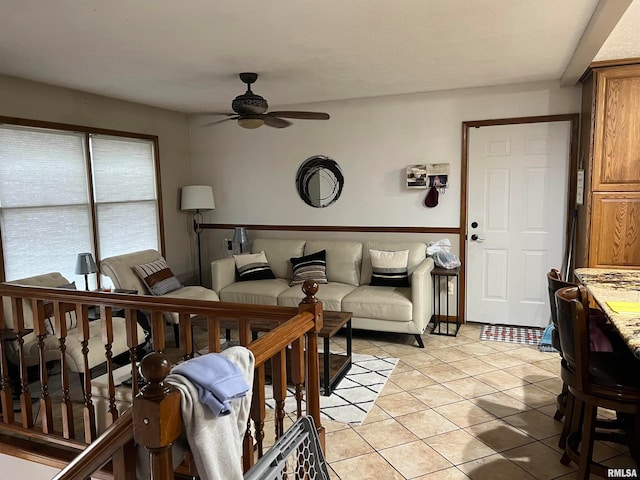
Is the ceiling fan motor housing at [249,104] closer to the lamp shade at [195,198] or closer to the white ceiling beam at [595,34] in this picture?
the lamp shade at [195,198]

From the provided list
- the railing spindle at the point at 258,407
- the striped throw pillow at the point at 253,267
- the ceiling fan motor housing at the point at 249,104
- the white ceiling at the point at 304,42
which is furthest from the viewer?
the striped throw pillow at the point at 253,267

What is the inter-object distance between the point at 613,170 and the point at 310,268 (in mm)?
2949

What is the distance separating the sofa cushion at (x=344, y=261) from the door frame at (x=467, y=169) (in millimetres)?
1116

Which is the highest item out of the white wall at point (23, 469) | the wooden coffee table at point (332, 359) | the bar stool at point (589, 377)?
the bar stool at point (589, 377)

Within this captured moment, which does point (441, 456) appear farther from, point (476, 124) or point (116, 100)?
point (116, 100)

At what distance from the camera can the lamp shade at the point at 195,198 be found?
19.3ft

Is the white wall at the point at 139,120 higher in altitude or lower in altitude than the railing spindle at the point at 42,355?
higher

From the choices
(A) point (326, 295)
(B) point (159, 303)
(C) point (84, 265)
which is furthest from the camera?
(A) point (326, 295)

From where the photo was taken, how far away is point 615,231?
389 cm

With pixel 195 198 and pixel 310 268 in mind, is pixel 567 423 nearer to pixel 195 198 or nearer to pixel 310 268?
pixel 310 268

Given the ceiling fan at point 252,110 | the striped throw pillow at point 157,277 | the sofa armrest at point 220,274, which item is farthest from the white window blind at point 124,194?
the ceiling fan at point 252,110

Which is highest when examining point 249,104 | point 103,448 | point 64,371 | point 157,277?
point 249,104

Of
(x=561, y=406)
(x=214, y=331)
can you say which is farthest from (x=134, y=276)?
(x=561, y=406)

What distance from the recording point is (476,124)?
488 centimetres
